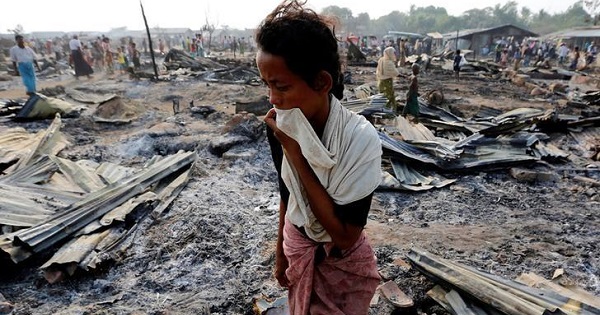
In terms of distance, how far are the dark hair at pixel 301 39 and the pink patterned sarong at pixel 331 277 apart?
0.59 meters

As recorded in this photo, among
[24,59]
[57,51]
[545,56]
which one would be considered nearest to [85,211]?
[24,59]

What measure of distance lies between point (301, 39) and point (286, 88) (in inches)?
5.8

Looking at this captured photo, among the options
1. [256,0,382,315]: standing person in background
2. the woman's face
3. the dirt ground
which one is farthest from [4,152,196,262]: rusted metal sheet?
the woman's face

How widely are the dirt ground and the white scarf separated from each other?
183 centimetres

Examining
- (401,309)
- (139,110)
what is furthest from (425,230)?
(139,110)

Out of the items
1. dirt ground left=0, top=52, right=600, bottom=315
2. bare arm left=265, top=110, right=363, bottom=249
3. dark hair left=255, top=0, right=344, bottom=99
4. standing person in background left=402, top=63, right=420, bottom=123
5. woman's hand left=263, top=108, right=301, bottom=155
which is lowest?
dirt ground left=0, top=52, right=600, bottom=315

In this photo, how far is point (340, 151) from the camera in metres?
1.06

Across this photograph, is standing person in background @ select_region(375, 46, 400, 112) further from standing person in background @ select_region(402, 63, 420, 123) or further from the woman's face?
the woman's face

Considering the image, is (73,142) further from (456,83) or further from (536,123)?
(456,83)

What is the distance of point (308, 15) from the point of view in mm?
1057

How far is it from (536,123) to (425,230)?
16.0ft

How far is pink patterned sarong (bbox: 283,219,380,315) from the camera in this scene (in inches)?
48.5

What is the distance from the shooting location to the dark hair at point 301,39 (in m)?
1.00

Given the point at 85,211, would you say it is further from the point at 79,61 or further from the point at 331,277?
the point at 79,61
